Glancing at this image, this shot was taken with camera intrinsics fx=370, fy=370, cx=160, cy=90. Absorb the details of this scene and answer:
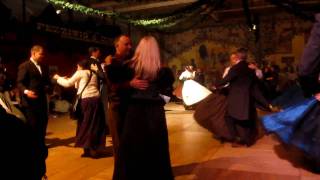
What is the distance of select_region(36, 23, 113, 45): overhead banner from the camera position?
40.9 ft

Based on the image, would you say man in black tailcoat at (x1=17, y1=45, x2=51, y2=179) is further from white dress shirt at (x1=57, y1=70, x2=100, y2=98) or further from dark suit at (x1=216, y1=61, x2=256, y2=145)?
dark suit at (x1=216, y1=61, x2=256, y2=145)

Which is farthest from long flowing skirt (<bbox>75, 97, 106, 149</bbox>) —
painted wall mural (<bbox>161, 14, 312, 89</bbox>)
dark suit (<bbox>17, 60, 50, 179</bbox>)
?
painted wall mural (<bbox>161, 14, 312, 89</bbox>)

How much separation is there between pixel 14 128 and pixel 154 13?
A: 1455 centimetres

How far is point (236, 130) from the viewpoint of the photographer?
22.6ft

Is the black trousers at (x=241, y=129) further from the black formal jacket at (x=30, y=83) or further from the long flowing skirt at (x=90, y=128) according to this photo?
the black formal jacket at (x=30, y=83)

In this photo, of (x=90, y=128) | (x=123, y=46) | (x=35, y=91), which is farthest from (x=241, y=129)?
(x=35, y=91)

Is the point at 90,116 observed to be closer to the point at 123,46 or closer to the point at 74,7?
the point at 123,46

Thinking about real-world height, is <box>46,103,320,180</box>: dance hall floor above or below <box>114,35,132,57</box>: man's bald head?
below

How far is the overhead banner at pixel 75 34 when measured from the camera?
12.5 m

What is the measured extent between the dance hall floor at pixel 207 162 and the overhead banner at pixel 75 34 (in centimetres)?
579

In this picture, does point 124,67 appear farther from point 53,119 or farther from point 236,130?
point 53,119

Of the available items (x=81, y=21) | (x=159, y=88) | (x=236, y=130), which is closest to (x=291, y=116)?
(x=236, y=130)

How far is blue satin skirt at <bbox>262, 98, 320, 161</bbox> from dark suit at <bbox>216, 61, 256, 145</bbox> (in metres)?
1.12

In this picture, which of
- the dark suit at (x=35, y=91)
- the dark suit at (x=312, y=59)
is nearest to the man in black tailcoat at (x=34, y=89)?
the dark suit at (x=35, y=91)
